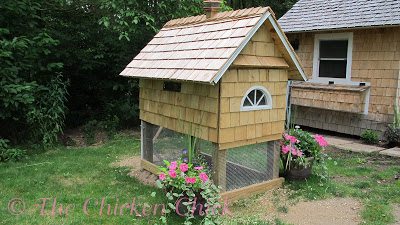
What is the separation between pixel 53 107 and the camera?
902cm

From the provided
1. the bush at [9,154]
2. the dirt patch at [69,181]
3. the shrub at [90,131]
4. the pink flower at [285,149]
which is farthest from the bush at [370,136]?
the bush at [9,154]

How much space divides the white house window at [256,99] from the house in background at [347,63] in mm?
4706

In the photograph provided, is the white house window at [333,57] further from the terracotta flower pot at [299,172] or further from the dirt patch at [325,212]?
the dirt patch at [325,212]

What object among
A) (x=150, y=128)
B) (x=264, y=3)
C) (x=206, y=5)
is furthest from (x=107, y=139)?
(x=264, y=3)

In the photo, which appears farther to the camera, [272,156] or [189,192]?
[272,156]

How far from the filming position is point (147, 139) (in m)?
6.54

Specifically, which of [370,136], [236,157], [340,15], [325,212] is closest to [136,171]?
[236,157]

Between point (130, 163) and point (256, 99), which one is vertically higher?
point (256, 99)

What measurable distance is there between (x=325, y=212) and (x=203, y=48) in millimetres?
2692

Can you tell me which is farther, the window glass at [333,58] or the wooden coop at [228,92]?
the window glass at [333,58]

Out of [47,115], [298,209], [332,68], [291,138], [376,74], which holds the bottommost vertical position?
[298,209]

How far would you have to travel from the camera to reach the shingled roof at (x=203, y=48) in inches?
185

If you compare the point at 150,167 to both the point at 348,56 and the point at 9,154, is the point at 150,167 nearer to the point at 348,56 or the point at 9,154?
the point at 9,154

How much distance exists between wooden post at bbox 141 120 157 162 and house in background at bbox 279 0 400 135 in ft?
17.7
